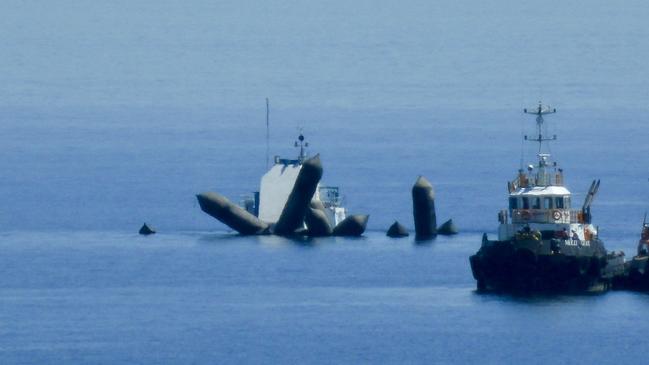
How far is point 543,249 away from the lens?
101750mm

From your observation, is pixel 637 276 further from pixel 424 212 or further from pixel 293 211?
pixel 293 211

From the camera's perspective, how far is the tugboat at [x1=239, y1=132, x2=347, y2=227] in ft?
433

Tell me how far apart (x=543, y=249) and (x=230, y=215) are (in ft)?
99.7

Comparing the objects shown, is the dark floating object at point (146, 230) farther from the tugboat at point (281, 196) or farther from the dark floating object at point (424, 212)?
the dark floating object at point (424, 212)

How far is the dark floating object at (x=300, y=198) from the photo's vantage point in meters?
128

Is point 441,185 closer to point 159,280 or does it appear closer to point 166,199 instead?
point 166,199

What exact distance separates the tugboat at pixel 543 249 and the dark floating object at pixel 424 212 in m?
20.9

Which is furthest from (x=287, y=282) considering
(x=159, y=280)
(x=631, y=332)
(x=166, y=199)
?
(x=166, y=199)

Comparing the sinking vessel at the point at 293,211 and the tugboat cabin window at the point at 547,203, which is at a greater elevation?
the sinking vessel at the point at 293,211

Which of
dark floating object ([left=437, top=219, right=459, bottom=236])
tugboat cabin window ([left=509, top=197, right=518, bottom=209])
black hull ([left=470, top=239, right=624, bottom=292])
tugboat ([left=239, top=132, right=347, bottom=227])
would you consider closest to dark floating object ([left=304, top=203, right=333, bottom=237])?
tugboat ([left=239, top=132, right=347, bottom=227])

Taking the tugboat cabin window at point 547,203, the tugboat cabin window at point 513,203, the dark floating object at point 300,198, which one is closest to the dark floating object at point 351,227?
the dark floating object at point 300,198

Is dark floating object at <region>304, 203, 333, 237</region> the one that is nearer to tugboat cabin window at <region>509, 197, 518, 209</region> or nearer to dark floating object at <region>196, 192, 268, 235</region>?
dark floating object at <region>196, 192, 268, 235</region>

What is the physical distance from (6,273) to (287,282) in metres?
12.2

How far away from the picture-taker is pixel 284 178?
13412 cm
